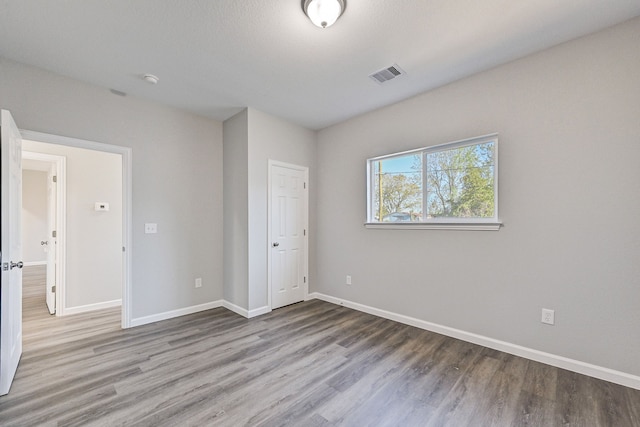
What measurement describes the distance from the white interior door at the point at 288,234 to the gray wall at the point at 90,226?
232 cm

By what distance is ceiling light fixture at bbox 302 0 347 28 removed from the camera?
1.79 metres

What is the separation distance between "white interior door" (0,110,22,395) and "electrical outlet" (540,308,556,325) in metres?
4.18

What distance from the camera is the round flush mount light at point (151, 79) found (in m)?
2.69

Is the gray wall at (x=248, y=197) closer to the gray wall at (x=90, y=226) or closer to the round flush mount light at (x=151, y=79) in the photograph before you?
the round flush mount light at (x=151, y=79)

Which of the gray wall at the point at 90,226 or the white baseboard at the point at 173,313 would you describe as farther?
the gray wall at the point at 90,226

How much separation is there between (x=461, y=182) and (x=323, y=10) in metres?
2.11

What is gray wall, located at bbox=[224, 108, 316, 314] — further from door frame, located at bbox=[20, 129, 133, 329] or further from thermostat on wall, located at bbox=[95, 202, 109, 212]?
thermostat on wall, located at bbox=[95, 202, 109, 212]

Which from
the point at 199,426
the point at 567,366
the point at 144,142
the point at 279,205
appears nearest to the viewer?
the point at 199,426

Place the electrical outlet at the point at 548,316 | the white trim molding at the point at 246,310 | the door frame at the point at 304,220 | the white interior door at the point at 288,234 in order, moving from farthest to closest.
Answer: the white interior door at the point at 288,234, the door frame at the point at 304,220, the white trim molding at the point at 246,310, the electrical outlet at the point at 548,316

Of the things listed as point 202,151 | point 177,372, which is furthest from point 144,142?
point 177,372

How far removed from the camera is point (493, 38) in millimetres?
2180

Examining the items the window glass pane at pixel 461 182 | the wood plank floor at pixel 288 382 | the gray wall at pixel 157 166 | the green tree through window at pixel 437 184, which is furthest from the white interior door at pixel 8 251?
the window glass pane at pixel 461 182

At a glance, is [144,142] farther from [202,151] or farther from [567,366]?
[567,366]

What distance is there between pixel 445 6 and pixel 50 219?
505cm
